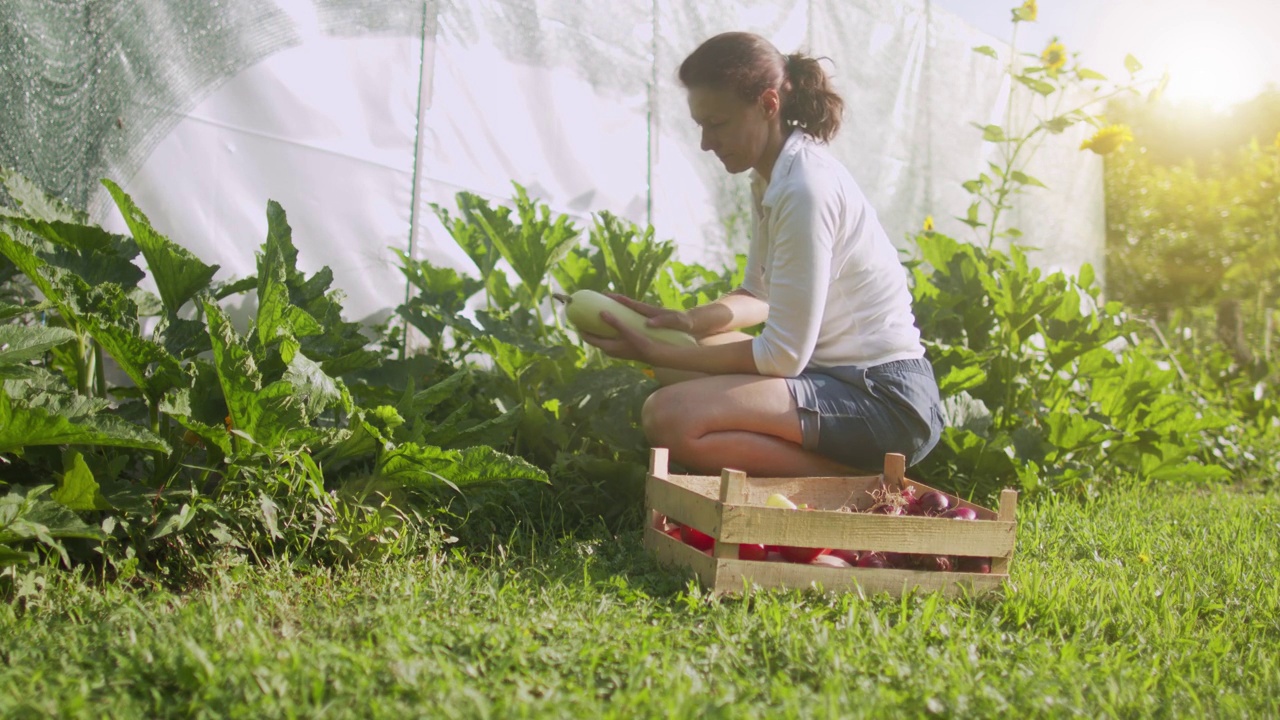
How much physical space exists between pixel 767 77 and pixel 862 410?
93cm

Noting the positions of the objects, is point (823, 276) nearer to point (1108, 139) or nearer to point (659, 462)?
point (659, 462)

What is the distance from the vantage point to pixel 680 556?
93.6 inches

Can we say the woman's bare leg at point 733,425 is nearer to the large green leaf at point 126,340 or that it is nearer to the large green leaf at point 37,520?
the large green leaf at point 126,340

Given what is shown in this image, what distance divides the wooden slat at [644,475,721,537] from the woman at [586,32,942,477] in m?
0.24

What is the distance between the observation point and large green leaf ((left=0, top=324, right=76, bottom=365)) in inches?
80.5

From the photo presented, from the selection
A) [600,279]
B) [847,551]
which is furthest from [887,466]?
[600,279]

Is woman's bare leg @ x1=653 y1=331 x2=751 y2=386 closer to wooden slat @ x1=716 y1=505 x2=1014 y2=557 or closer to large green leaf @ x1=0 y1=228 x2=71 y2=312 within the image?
wooden slat @ x1=716 y1=505 x2=1014 y2=557

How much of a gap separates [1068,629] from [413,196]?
263 cm

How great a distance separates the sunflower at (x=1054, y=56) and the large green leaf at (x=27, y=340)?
4.20m

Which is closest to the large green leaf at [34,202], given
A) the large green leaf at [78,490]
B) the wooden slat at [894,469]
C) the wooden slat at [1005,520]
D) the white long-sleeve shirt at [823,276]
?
the large green leaf at [78,490]

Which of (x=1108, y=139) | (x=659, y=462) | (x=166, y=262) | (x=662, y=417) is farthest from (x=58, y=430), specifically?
(x=1108, y=139)

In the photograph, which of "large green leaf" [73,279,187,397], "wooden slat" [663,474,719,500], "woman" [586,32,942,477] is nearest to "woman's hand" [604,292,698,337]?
"woman" [586,32,942,477]

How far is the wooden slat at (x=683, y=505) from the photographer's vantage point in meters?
2.24

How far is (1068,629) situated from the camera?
83.6 inches
